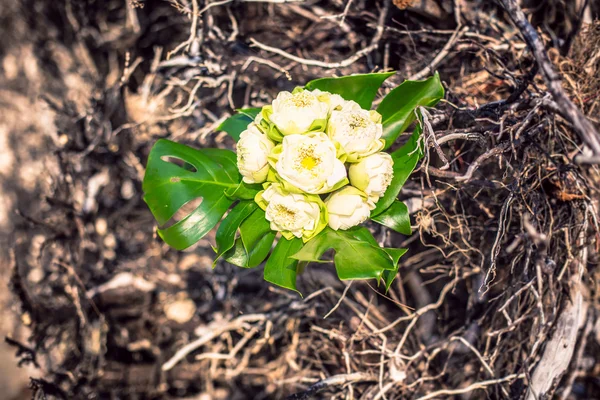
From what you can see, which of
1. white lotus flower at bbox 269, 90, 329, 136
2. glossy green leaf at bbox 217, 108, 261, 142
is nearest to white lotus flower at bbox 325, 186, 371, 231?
white lotus flower at bbox 269, 90, 329, 136

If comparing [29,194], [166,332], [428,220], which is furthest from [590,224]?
[29,194]

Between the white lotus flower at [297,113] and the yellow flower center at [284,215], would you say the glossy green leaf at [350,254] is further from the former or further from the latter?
the white lotus flower at [297,113]

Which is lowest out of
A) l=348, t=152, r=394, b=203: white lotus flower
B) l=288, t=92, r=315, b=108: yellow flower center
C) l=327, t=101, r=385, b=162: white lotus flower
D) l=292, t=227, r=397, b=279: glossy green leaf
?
l=292, t=227, r=397, b=279: glossy green leaf

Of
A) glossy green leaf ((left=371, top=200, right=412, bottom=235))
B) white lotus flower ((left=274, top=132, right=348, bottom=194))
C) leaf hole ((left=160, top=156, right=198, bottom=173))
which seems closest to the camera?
white lotus flower ((left=274, top=132, right=348, bottom=194))

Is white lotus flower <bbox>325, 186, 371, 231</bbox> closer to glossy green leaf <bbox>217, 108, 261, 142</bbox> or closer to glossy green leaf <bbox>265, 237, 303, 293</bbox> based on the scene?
glossy green leaf <bbox>265, 237, 303, 293</bbox>

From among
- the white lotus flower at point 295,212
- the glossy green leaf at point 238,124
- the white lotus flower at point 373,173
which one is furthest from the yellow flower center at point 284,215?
the glossy green leaf at point 238,124

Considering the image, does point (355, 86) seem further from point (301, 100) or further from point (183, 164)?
point (183, 164)
